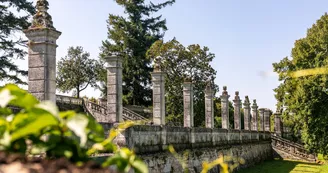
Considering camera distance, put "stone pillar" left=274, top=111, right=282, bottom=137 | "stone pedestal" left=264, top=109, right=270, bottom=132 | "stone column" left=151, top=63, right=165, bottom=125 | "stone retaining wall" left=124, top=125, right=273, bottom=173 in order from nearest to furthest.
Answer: "stone retaining wall" left=124, top=125, right=273, bottom=173
"stone column" left=151, top=63, right=165, bottom=125
"stone pedestal" left=264, top=109, right=270, bottom=132
"stone pillar" left=274, top=111, right=282, bottom=137

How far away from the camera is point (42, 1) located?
9172 millimetres

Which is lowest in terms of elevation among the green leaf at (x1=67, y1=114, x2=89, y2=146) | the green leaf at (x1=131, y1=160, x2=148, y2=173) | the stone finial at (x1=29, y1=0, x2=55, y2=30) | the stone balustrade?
the stone balustrade

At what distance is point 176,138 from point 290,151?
22.3m

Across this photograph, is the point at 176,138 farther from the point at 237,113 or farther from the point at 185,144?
the point at 237,113

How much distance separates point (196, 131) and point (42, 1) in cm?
918

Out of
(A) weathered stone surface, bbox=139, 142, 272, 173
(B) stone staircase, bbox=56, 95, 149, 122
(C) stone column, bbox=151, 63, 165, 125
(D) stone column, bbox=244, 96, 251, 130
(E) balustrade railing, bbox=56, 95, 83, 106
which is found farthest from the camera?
(D) stone column, bbox=244, 96, 251, 130

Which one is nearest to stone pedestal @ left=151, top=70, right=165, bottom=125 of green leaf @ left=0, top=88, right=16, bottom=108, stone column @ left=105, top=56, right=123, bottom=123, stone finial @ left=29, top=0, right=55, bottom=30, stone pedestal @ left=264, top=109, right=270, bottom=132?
stone column @ left=105, top=56, right=123, bottom=123

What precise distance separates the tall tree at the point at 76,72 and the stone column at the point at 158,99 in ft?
101

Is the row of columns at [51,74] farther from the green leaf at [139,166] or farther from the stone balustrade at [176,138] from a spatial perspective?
the green leaf at [139,166]

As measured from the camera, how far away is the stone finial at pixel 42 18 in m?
8.91

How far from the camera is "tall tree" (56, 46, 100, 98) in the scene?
44750 mm

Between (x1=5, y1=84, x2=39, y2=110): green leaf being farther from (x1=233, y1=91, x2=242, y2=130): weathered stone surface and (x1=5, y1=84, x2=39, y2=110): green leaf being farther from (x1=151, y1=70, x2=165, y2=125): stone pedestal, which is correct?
(x1=233, y1=91, x2=242, y2=130): weathered stone surface

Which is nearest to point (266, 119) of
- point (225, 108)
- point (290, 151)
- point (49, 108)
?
point (290, 151)

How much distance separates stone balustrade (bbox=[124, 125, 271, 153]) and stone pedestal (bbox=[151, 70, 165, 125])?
478 mm
